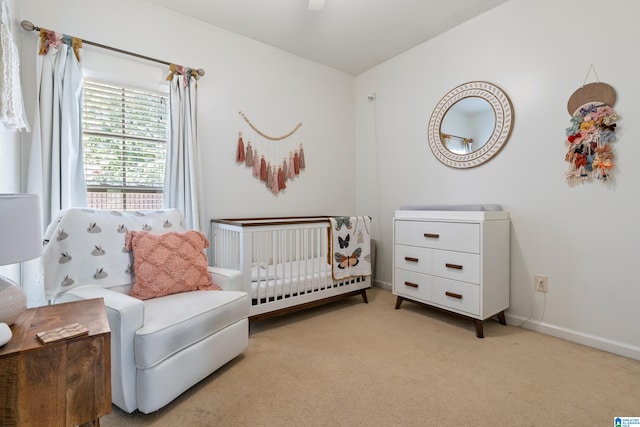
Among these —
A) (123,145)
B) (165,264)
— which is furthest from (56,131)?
(165,264)

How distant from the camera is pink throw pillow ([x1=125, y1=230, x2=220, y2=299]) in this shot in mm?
1738

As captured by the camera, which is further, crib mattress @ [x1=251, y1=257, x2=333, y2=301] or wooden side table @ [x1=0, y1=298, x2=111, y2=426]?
crib mattress @ [x1=251, y1=257, x2=333, y2=301]

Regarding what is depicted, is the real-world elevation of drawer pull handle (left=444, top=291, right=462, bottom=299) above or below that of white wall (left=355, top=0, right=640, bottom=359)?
below

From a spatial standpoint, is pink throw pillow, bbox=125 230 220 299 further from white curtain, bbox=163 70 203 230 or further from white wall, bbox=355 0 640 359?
white wall, bbox=355 0 640 359

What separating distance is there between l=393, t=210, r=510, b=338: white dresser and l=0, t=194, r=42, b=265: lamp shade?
2.29 metres

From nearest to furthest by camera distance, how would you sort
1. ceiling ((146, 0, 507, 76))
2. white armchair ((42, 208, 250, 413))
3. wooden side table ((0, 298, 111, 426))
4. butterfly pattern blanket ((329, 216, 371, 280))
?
wooden side table ((0, 298, 111, 426)) < white armchair ((42, 208, 250, 413)) < ceiling ((146, 0, 507, 76)) < butterfly pattern blanket ((329, 216, 371, 280))

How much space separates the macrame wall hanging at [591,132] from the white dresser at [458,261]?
544 millimetres

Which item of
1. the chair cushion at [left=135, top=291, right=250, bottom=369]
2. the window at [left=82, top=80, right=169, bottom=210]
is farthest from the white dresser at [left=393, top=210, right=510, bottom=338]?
the window at [left=82, top=80, right=169, bottom=210]

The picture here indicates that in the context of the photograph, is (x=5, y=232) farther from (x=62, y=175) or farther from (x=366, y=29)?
(x=366, y=29)

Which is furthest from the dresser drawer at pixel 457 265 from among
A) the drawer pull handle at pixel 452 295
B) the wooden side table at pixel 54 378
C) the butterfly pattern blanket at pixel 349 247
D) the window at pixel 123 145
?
the window at pixel 123 145

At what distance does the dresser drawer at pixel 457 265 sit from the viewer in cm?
216

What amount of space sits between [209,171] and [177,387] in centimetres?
174

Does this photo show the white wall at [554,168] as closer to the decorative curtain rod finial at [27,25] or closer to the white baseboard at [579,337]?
the white baseboard at [579,337]

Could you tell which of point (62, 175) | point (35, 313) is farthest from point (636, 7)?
point (62, 175)
